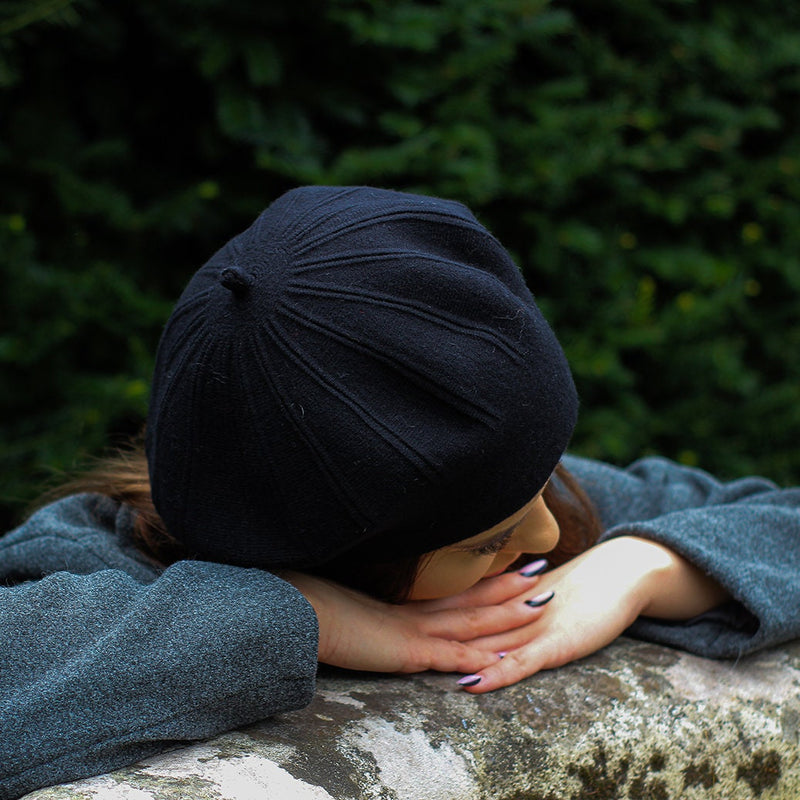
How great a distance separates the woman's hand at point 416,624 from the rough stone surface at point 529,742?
0.04 meters

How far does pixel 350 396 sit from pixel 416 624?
42cm

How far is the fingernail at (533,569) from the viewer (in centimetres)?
150

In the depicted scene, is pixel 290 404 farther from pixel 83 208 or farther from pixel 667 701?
pixel 83 208

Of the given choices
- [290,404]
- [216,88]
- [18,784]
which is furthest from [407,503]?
[216,88]

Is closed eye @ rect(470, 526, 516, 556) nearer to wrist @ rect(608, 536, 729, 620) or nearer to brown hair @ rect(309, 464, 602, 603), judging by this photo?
brown hair @ rect(309, 464, 602, 603)

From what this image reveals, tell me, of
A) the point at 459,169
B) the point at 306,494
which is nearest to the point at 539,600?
the point at 306,494

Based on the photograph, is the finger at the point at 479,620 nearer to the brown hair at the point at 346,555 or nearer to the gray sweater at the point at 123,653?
the brown hair at the point at 346,555

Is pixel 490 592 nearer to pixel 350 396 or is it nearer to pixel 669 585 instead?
pixel 669 585

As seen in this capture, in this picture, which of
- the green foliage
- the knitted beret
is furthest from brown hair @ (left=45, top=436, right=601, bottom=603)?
the green foliage

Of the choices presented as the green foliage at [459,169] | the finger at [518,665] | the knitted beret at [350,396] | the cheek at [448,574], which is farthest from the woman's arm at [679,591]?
the green foliage at [459,169]

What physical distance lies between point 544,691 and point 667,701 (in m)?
0.19

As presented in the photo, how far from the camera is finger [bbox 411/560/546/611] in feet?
4.69

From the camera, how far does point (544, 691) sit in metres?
1.39

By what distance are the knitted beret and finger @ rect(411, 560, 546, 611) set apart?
0.22 m
